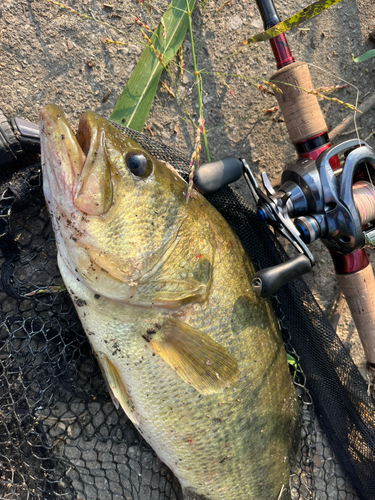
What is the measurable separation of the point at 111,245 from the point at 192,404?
80 cm

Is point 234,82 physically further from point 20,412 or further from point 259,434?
point 20,412

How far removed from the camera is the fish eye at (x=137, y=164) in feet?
4.75

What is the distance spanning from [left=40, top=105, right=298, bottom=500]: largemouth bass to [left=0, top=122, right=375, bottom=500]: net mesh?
297 mm

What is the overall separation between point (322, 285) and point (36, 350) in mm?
1923

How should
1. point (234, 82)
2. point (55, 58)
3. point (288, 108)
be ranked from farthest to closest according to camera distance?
Answer: point (234, 82) → point (55, 58) → point (288, 108)

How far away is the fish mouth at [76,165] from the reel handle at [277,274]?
71 cm

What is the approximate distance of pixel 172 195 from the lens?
1549 millimetres

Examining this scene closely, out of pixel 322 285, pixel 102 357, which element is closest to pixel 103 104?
pixel 102 357

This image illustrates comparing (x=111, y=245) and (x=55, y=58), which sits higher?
(x=55, y=58)

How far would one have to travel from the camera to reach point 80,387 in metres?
1.93

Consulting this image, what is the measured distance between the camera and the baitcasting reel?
5.23 ft

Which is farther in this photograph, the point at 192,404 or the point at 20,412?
the point at 20,412

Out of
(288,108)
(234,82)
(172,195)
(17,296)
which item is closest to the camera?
Answer: (172,195)

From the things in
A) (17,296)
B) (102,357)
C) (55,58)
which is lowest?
Result: (102,357)
